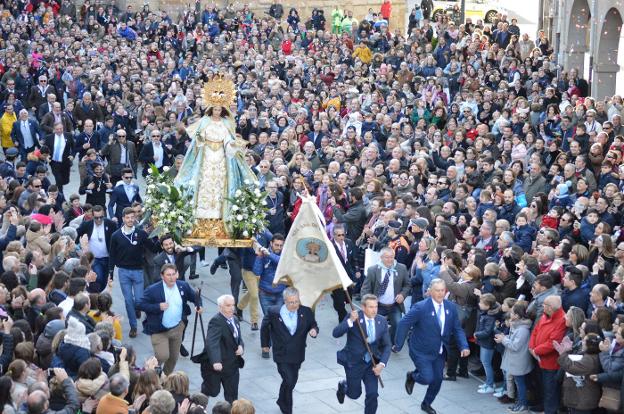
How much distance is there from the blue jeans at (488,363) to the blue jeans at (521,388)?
558 millimetres

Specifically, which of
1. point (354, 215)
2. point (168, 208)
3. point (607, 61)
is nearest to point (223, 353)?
point (168, 208)

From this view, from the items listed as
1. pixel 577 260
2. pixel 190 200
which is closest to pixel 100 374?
pixel 577 260

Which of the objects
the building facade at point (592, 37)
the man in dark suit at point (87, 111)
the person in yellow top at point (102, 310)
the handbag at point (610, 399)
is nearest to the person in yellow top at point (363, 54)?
the building facade at point (592, 37)

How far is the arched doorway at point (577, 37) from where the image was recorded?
31.1m

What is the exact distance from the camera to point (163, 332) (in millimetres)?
15102

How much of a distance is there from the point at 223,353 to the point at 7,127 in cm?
1356

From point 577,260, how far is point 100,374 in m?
6.68

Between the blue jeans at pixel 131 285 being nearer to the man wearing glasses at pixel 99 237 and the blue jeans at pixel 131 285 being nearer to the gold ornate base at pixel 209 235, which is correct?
the man wearing glasses at pixel 99 237

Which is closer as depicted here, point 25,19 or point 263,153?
point 263,153

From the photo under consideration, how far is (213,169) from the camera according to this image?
65.9 ft

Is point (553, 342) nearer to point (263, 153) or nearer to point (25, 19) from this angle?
point (263, 153)

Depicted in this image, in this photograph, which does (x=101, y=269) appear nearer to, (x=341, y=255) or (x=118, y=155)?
(x=341, y=255)

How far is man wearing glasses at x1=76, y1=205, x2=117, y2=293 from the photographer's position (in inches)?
706

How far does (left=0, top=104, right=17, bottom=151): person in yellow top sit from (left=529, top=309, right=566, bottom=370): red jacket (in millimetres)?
14672
